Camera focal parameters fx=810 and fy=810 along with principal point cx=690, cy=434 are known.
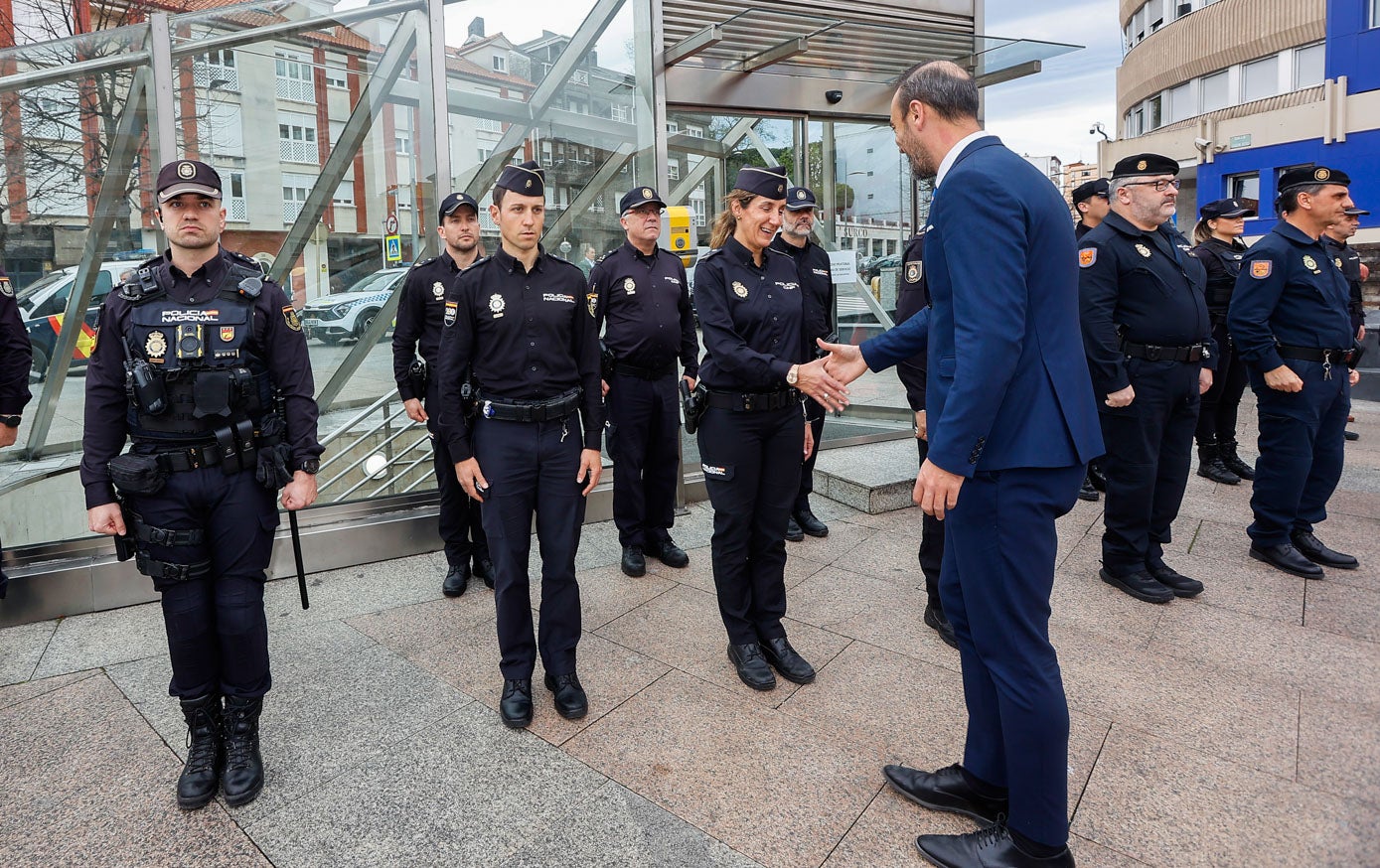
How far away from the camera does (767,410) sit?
10.8 ft

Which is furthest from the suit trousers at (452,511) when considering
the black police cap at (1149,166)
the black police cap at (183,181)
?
the black police cap at (1149,166)

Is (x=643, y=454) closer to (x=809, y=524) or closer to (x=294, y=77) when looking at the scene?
(x=809, y=524)

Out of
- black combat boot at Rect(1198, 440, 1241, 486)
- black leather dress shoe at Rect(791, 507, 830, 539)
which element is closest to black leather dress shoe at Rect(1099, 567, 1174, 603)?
black leather dress shoe at Rect(791, 507, 830, 539)

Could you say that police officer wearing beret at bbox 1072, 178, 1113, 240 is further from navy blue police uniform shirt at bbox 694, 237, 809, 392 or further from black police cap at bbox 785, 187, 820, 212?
navy blue police uniform shirt at bbox 694, 237, 809, 392

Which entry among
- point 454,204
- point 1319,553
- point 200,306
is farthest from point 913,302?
point 200,306

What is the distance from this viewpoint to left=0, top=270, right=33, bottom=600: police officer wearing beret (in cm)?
344

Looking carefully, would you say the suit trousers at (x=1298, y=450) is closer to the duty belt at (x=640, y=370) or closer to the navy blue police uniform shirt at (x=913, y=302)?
the navy blue police uniform shirt at (x=913, y=302)

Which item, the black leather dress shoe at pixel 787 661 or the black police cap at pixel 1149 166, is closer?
the black leather dress shoe at pixel 787 661

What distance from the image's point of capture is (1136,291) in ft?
13.9

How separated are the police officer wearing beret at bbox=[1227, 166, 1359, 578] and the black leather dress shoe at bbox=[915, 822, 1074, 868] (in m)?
3.37

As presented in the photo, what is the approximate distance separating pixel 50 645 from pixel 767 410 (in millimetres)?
3557

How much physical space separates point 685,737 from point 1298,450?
386 centimetres

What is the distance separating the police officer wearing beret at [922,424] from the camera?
3.77 m

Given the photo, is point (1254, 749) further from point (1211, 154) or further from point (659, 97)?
point (1211, 154)
